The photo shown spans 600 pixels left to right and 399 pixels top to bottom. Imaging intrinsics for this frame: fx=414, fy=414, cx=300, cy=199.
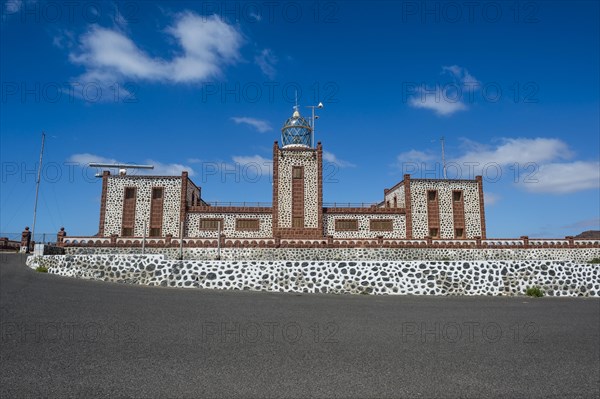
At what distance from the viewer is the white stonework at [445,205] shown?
29.2 meters

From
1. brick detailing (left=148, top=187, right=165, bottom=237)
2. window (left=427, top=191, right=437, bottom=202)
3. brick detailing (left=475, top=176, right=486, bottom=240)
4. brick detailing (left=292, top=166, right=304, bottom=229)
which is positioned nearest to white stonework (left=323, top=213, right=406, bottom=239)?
brick detailing (left=292, top=166, right=304, bottom=229)

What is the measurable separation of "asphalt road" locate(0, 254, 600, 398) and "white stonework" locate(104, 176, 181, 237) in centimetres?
1737

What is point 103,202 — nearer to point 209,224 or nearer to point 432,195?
point 209,224

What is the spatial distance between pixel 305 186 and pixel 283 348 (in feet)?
73.8

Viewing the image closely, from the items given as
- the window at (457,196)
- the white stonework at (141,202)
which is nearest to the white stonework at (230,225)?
the white stonework at (141,202)

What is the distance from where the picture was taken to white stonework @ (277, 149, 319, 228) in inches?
1104

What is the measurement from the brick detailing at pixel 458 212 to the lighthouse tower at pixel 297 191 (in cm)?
977

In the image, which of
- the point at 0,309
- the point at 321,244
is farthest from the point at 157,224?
the point at 0,309

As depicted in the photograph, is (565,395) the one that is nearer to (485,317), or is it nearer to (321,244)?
(485,317)

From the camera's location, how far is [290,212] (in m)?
28.1

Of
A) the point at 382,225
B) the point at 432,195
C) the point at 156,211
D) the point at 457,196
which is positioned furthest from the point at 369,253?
the point at 156,211

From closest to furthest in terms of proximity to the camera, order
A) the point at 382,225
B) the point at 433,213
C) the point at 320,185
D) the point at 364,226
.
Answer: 1. the point at 320,185
2. the point at 364,226
3. the point at 382,225
4. the point at 433,213

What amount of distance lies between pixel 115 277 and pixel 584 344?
501 inches

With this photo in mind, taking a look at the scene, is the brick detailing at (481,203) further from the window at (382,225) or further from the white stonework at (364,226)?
the window at (382,225)
